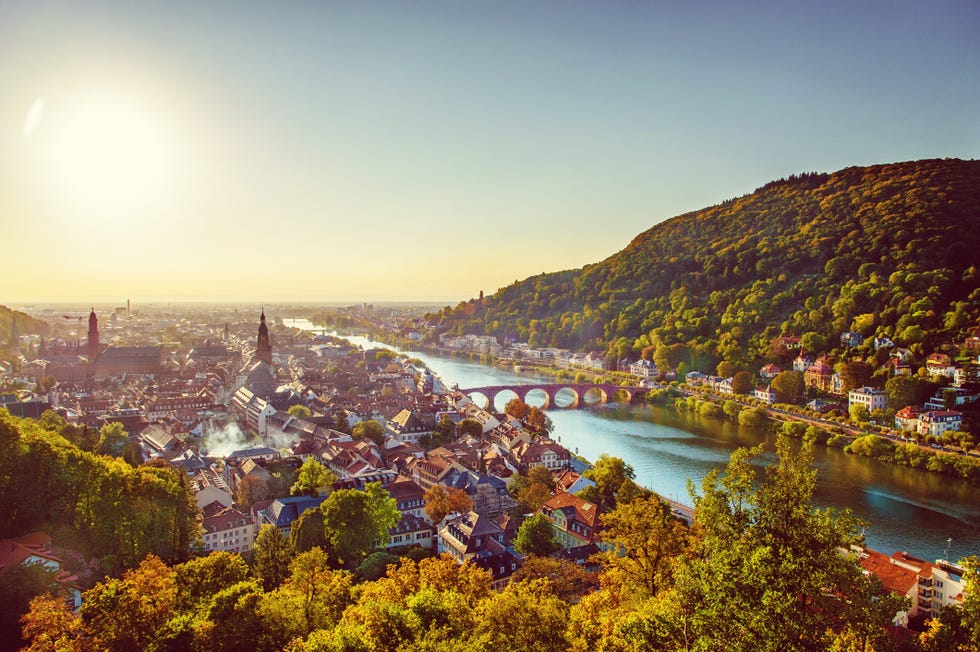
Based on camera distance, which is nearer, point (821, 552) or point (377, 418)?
point (821, 552)

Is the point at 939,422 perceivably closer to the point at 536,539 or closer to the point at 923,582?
the point at 923,582

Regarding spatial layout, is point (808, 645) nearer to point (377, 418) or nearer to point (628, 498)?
point (628, 498)

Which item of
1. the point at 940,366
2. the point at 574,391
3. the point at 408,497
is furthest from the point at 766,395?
the point at 408,497

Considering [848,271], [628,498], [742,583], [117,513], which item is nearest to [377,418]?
[628,498]

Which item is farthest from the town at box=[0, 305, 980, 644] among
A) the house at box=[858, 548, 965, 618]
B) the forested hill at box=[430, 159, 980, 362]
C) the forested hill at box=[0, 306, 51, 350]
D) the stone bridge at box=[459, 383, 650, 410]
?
the forested hill at box=[430, 159, 980, 362]

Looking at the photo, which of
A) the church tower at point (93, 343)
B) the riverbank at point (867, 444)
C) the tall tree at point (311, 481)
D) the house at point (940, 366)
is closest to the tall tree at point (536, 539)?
the tall tree at point (311, 481)
